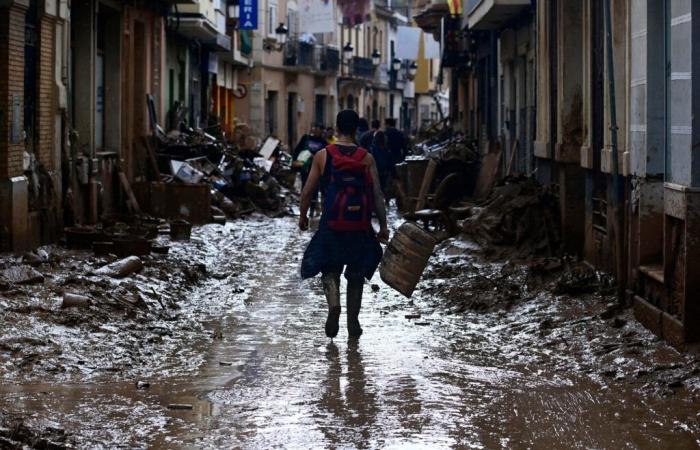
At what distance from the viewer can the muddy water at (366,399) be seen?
695 centimetres

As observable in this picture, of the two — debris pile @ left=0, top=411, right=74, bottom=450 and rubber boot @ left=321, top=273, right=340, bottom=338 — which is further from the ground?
rubber boot @ left=321, top=273, right=340, bottom=338

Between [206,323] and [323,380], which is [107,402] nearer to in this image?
[323,380]

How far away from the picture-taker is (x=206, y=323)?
37.6 feet

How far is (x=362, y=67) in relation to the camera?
7488 centimetres

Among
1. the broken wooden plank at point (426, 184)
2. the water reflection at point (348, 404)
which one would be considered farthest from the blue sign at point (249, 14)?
the water reflection at point (348, 404)

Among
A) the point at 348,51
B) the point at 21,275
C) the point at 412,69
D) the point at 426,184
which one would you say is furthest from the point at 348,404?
the point at 412,69

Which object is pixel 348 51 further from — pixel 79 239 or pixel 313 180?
pixel 313 180

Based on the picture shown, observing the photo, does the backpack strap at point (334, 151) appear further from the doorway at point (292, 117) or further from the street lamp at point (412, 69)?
the street lamp at point (412, 69)

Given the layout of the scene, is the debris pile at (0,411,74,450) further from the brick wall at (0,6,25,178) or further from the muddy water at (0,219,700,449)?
the brick wall at (0,6,25,178)

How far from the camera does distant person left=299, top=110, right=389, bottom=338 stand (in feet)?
34.0

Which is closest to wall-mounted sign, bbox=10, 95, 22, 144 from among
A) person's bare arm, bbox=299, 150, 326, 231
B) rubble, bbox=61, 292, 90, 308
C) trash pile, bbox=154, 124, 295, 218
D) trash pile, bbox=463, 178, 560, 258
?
rubble, bbox=61, 292, 90, 308

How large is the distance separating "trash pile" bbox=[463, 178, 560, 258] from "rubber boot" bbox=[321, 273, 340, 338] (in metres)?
4.70

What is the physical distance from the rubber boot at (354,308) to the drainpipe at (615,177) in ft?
6.81

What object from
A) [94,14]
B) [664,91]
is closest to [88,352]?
[664,91]
